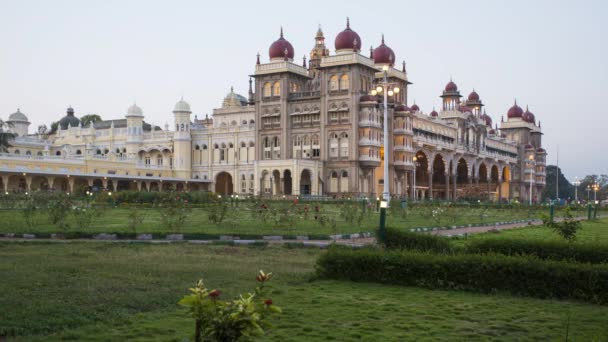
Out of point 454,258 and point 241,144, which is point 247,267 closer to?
point 454,258

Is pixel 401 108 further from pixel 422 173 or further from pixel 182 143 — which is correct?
pixel 182 143

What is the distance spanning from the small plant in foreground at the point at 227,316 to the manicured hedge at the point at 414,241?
890 centimetres

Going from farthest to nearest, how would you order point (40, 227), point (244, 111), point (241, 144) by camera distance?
point (244, 111) → point (241, 144) → point (40, 227)

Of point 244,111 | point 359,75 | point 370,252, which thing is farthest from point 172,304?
point 244,111

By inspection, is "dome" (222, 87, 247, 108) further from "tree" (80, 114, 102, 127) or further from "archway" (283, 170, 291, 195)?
"tree" (80, 114, 102, 127)

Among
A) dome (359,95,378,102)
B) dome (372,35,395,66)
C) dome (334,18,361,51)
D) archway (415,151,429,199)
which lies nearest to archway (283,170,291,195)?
dome (359,95,378,102)

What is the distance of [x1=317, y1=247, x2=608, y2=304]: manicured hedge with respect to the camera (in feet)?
33.2

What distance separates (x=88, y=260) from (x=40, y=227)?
10.6m

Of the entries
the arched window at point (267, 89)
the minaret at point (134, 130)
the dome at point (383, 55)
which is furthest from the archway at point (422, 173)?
the minaret at point (134, 130)

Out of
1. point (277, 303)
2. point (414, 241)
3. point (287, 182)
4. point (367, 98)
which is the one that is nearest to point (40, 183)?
point (287, 182)

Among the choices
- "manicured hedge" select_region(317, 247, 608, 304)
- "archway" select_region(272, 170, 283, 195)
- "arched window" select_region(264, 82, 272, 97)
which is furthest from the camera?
"arched window" select_region(264, 82, 272, 97)

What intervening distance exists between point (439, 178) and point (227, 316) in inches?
3654

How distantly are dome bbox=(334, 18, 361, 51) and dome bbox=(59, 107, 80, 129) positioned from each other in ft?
184

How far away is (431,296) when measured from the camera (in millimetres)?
10305
